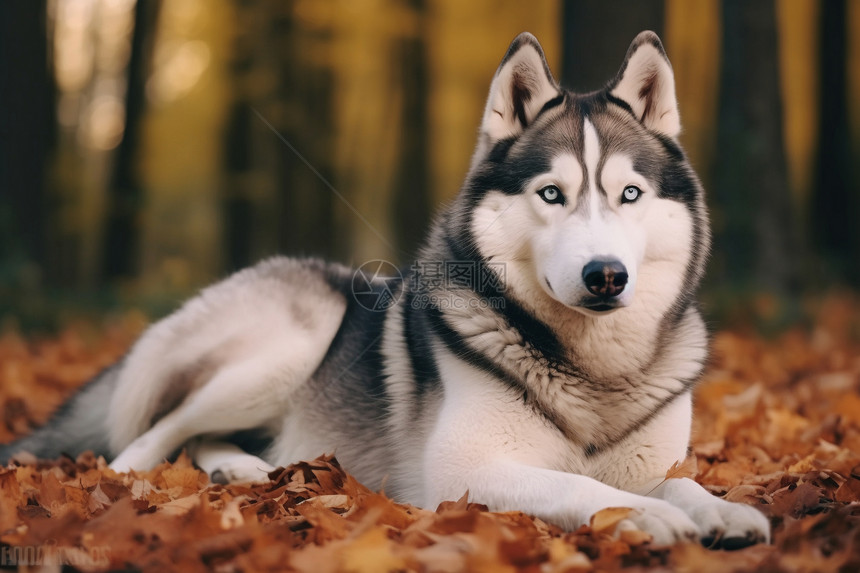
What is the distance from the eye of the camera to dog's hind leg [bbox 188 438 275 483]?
3.86 meters

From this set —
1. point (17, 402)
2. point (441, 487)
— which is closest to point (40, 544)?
point (441, 487)

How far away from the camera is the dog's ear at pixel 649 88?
11.2ft

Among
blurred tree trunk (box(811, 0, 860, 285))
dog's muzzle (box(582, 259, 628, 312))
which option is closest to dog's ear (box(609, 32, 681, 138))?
dog's muzzle (box(582, 259, 628, 312))

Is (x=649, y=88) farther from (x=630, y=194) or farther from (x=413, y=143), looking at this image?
(x=413, y=143)

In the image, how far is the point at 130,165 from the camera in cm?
1459

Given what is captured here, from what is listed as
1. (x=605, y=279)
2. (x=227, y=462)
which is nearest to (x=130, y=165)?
(x=227, y=462)

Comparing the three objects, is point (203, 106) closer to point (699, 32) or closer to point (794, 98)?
point (699, 32)

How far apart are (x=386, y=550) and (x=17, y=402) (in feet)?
14.8

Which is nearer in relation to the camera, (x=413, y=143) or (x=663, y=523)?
(x=663, y=523)

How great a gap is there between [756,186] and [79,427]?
7.86 m

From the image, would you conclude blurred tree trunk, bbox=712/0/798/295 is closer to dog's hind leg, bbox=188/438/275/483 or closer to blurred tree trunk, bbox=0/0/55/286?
dog's hind leg, bbox=188/438/275/483

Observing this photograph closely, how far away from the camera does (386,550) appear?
2350 mm

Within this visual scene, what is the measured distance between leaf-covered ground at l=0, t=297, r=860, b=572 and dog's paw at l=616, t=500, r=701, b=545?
0.13ft

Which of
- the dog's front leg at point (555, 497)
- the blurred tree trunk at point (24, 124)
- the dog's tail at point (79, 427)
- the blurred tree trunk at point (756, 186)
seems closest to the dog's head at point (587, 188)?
the dog's front leg at point (555, 497)
